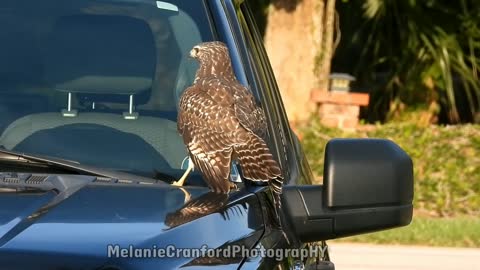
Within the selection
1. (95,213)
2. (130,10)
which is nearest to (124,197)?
(95,213)

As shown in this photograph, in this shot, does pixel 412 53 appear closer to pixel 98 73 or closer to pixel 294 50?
pixel 294 50

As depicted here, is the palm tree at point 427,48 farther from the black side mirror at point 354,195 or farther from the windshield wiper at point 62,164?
the black side mirror at point 354,195

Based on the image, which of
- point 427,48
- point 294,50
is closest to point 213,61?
point 294,50

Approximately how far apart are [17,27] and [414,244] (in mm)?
6463

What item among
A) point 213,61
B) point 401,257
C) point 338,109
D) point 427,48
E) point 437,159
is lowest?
point 401,257

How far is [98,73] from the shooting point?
120 inches

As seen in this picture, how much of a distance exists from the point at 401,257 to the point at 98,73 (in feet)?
19.3

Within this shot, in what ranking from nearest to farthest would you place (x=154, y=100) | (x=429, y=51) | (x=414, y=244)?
(x=154, y=100), (x=414, y=244), (x=429, y=51)

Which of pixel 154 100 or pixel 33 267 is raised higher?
pixel 154 100

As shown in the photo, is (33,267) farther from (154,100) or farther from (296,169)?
(296,169)

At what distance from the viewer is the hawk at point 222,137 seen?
2.44 metres

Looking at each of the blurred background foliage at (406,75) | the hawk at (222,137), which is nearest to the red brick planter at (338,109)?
the blurred background foliage at (406,75)

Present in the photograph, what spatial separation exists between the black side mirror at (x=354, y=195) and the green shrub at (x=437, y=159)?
9084mm

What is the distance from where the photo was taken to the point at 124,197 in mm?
2355
